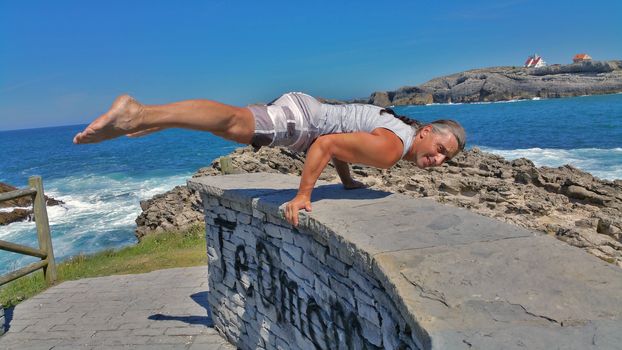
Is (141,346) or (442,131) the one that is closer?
(442,131)

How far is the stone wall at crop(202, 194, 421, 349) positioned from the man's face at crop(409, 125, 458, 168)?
3.50ft

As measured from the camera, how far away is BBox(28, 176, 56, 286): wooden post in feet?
28.9

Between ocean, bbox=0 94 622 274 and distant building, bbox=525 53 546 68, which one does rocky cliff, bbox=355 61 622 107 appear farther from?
ocean, bbox=0 94 622 274

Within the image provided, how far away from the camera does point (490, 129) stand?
5222 cm

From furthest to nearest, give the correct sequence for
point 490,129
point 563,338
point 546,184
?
point 490,129, point 546,184, point 563,338

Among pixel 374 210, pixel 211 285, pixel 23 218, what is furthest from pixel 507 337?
pixel 23 218

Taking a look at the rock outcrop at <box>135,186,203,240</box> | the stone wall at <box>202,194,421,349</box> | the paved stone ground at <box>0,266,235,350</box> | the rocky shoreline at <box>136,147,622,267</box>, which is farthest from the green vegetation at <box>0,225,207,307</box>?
the stone wall at <box>202,194,421,349</box>

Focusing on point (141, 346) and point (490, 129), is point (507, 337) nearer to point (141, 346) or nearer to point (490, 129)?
point (141, 346)

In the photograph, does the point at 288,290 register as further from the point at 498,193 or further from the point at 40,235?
the point at 498,193

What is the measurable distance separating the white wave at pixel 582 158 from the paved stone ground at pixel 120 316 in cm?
1995

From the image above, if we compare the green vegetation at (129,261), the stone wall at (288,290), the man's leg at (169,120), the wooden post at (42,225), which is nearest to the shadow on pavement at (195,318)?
the stone wall at (288,290)

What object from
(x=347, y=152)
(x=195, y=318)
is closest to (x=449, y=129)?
(x=347, y=152)

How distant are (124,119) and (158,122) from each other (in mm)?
255

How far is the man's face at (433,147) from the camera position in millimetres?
3938
